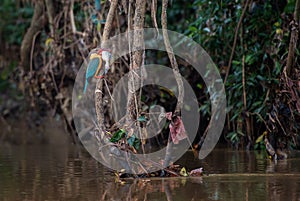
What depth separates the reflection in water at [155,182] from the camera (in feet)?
12.5

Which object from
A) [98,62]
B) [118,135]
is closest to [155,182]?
[118,135]

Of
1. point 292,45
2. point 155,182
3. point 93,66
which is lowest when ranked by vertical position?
point 155,182

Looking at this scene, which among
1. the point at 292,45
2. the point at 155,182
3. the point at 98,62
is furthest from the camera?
the point at 292,45

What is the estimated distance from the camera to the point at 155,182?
432 centimetres

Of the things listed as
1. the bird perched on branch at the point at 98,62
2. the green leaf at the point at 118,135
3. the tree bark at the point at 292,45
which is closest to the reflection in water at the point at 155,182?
the green leaf at the point at 118,135

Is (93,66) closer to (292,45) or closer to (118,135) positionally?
(118,135)

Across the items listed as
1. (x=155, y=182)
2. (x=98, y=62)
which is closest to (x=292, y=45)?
(x=98, y=62)

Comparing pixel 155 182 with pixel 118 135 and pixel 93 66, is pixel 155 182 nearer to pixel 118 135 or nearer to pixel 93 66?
pixel 118 135

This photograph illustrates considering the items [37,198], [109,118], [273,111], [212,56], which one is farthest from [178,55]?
[37,198]

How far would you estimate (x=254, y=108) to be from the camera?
6625 millimetres

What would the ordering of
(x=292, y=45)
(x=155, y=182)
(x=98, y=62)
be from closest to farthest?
(x=155, y=182), (x=98, y=62), (x=292, y=45)

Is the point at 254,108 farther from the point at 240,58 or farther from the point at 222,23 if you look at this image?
the point at 222,23

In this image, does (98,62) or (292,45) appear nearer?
(98,62)

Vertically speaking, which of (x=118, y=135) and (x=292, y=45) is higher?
Result: (x=292, y=45)
